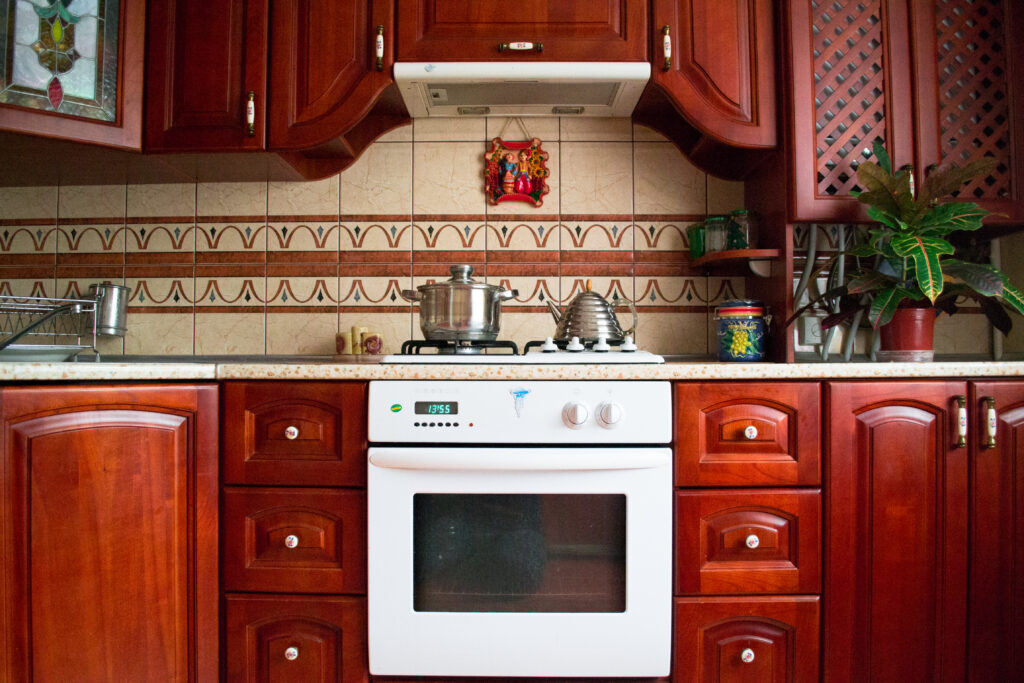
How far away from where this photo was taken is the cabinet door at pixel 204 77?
5.14 feet

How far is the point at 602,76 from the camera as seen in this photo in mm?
1524

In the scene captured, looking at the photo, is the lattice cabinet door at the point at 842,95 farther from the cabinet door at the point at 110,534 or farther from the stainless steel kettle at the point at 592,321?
the cabinet door at the point at 110,534

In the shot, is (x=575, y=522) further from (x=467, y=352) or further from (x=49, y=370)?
(x=49, y=370)

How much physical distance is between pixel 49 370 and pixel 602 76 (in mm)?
1419

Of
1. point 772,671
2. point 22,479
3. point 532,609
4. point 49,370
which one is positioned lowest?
point 772,671

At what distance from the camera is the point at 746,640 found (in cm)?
125

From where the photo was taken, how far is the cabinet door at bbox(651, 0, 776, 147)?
1531mm

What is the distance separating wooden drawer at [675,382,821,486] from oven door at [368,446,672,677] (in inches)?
2.8

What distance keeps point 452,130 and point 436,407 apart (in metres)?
1.04

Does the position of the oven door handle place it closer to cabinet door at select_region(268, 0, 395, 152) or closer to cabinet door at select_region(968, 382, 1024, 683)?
cabinet door at select_region(968, 382, 1024, 683)

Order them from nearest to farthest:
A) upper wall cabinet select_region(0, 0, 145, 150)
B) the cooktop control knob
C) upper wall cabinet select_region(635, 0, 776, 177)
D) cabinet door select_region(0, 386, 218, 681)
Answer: cabinet door select_region(0, 386, 218, 681)
the cooktop control knob
upper wall cabinet select_region(0, 0, 145, 150)
upper wall cabinet select_region(635, 0, 776, 177)

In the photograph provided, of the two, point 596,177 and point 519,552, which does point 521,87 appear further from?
point 519,552

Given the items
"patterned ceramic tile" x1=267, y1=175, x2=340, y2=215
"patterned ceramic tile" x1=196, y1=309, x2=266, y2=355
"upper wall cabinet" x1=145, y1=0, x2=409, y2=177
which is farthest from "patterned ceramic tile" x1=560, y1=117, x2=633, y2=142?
"patterned ceramic tile" x1=196, y1=309, x2=266, y2=355

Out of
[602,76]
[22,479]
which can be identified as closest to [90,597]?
[22,479]
